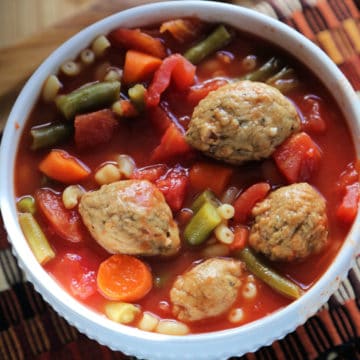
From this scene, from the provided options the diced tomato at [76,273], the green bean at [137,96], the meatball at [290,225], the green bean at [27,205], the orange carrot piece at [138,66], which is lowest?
the meatball at [290,225]

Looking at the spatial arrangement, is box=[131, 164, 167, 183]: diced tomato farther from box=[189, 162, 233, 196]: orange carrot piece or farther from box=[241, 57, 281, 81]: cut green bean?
box=[241, 57, 281, 81]: cut green bean

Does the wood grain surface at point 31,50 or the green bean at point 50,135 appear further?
the wood grain surface at point 31,50

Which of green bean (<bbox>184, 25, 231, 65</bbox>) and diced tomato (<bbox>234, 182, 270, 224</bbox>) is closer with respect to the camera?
diced tomato (<bbox>234, 182, 270, 224</bbox>)

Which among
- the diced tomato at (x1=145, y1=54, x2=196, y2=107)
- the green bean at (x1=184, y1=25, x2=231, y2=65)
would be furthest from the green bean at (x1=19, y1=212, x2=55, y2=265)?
the green bean at (x1=184, y1=25, x2=231, y2=65)

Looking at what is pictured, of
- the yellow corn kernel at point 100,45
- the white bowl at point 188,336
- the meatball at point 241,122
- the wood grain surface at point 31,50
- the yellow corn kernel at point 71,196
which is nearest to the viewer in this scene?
the white bowl at point 188,336

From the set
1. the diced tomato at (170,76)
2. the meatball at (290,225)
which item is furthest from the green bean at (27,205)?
the meatball at (290,225)

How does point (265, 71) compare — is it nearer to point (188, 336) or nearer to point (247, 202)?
point (247, 202)

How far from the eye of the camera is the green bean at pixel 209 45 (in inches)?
122

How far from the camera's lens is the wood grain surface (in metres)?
3.39

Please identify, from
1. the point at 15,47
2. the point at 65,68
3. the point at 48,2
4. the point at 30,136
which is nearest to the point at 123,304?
the point at 30,136

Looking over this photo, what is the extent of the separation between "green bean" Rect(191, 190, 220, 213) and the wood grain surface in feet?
3.60

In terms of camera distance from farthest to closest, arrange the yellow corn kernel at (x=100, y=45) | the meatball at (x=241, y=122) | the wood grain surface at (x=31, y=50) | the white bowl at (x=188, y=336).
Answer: the wood grain surface at (x=31, y=50), the yellow corn kernel at (x=100, y=45), the meatball at (x=241, y=122), the white bowl at (x=188, y=336)

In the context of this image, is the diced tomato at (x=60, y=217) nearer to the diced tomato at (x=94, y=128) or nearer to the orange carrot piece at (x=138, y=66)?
the diced tomato at (x=94, y=128)

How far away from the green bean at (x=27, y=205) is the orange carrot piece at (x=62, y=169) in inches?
4.9
